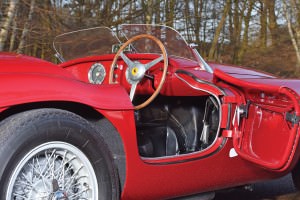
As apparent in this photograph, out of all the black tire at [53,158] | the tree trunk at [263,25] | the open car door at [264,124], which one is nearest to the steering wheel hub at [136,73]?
the open car door at [264,124]

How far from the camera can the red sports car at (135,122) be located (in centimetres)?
281

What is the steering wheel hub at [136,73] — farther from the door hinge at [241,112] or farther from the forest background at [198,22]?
the forest background at [198,22]

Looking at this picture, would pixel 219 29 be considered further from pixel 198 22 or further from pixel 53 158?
pixel 53 158

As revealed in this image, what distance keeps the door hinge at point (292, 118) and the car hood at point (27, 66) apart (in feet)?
5.34

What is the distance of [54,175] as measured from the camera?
9.49 feet

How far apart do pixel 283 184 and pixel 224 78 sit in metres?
2.36

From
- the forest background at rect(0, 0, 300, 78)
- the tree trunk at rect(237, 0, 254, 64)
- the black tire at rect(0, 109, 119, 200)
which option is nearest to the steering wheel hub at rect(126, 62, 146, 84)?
the black tire at rect(0, 109, 119, 200)

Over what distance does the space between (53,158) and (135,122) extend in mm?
1136

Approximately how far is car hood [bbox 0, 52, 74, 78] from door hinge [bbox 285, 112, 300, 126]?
1627 millimetres

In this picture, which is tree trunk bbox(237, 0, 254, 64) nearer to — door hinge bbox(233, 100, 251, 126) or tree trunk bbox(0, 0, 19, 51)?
tree trunk bbox(0, 0, 19, 51)

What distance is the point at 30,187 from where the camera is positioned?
279cm

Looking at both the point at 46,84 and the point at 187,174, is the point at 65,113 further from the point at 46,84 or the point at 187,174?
the point at 187,174

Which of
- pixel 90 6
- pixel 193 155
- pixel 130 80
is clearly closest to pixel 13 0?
pixel 90 6

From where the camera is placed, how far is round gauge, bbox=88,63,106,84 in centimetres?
432
